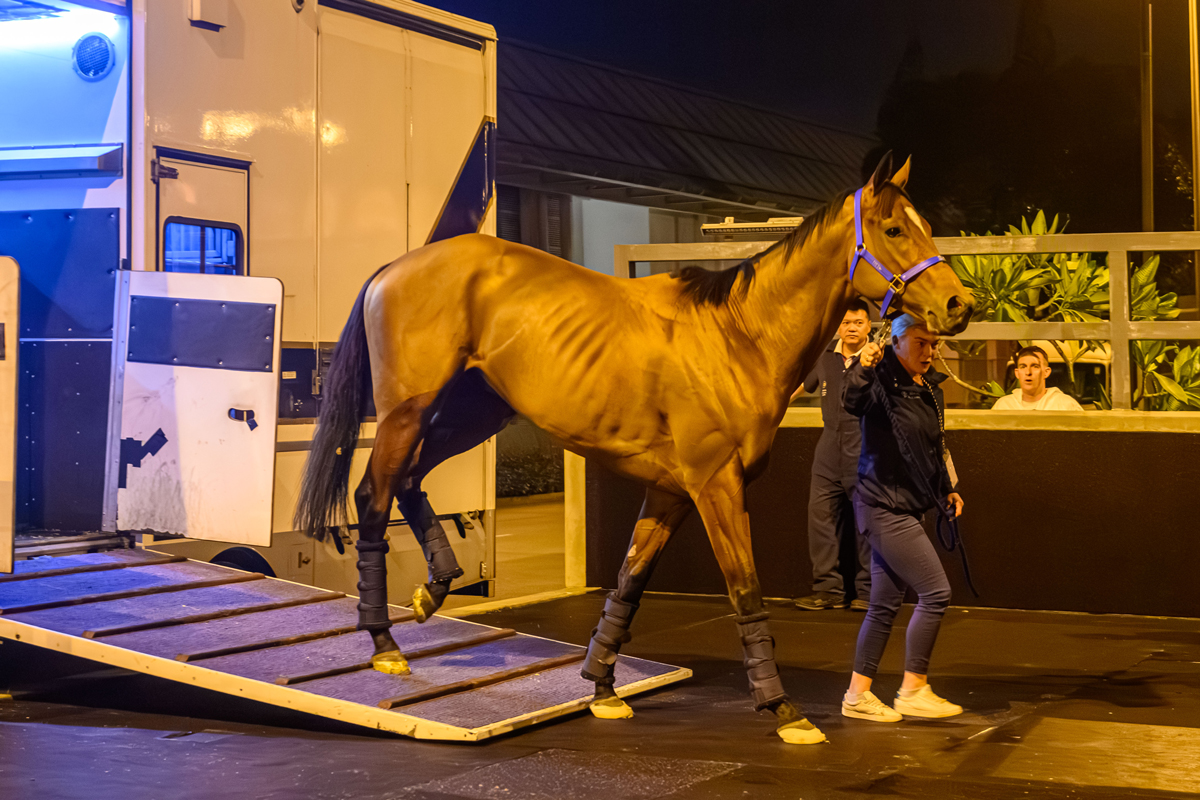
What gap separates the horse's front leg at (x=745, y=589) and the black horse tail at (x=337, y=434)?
5.86 ft

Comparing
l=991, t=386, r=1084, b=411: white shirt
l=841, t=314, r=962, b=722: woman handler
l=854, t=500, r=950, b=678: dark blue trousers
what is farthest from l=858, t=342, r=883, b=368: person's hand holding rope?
l=991, t=386, r=1084, b=411: white shirt

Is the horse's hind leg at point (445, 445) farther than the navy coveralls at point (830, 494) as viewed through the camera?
No

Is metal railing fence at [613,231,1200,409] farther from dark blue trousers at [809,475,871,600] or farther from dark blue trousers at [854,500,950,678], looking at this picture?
dark blue trousers at [854,500,950,678]

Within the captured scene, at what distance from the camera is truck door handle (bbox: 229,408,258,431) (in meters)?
6.92

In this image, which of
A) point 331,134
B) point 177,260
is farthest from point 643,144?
point 177,260

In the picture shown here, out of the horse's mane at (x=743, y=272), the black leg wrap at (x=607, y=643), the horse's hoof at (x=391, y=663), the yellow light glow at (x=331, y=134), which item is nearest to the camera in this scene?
the horse's mane at (x=743, y=272)

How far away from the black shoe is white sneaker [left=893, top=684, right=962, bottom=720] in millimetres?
3278

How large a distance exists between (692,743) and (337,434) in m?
2.24

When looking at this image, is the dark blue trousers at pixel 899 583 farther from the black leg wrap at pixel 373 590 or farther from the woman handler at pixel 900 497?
the black leg wrap at pixel 373 590

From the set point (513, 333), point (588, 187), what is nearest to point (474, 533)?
point (513, 333)

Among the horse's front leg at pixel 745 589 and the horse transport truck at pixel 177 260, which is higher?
the horse transport truck at pixel 177 260

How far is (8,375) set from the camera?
6.05 m

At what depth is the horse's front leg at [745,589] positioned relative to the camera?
5367mm

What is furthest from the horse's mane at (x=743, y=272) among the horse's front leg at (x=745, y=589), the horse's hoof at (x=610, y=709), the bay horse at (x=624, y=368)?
the horse's hoof at (x=610, y=709)
